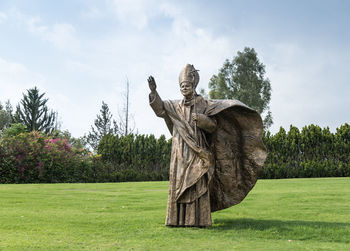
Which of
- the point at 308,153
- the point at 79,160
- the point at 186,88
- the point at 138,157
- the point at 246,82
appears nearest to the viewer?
the point at 186,88

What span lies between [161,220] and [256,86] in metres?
39.1

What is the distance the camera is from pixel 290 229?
6289 mm

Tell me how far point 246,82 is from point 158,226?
39.3 m

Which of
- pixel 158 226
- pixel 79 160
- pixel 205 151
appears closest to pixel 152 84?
pixel 205 151

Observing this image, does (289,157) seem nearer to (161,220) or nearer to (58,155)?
(58,155)

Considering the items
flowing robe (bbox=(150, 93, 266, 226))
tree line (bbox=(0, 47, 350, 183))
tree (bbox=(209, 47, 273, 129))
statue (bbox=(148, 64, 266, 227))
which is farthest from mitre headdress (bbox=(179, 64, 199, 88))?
tree (bbox=(209, 47, 273, 129))

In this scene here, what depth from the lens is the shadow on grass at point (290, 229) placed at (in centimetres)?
584

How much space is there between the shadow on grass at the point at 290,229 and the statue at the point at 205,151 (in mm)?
458

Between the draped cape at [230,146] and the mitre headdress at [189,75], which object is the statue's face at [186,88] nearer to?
the mitre headdress at [189,75]

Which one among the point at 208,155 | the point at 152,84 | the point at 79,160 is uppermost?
the point at 152,84

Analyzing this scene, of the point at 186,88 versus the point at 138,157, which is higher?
the point at 186,88

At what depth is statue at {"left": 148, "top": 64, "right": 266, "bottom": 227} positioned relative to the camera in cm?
618

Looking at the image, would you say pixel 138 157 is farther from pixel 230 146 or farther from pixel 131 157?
pixel 230 146

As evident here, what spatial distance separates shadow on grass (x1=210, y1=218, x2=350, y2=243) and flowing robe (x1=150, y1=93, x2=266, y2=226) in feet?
1.49
